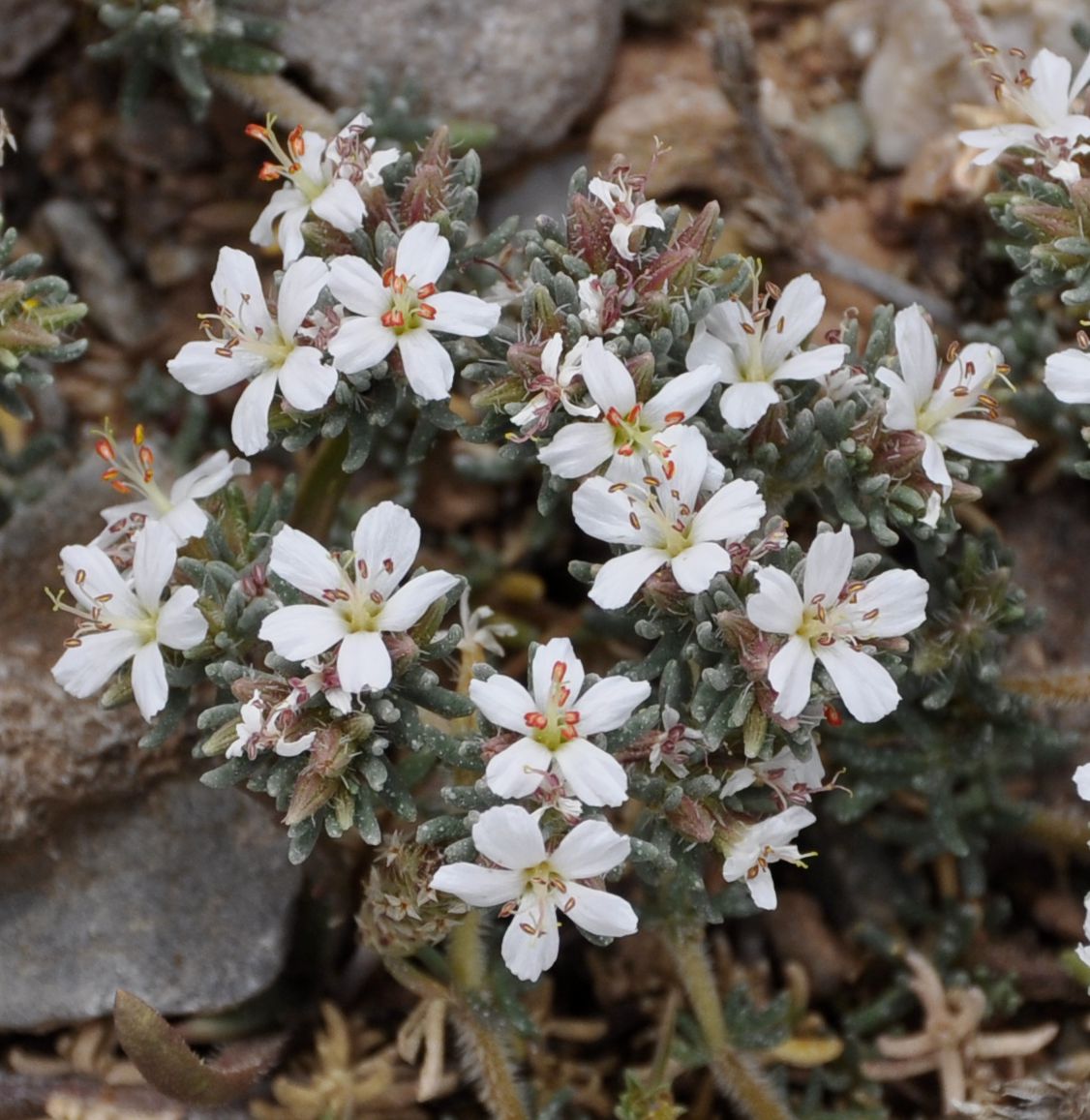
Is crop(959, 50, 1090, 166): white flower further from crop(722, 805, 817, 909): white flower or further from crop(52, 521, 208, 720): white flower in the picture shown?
crop(52, 521, 208, 720): white flower

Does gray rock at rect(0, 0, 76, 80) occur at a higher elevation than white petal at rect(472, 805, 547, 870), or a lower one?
higher

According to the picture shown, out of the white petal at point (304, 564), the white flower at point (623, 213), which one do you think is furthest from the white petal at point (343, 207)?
the white petal at point (304, 564)

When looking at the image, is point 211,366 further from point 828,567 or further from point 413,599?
point 828,567

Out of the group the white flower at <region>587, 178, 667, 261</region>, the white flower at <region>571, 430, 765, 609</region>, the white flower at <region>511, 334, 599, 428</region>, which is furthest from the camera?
the white flower at <region>587, 178, 667, 261</region>

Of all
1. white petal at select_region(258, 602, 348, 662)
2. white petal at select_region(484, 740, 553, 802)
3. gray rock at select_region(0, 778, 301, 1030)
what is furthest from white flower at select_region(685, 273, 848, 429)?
gray rock at select_region(0, 778, 301, 1030)

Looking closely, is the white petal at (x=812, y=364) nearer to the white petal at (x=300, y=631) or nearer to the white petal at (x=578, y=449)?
the white petal at (x=578, y=449)

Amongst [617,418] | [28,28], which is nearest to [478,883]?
[617,418]

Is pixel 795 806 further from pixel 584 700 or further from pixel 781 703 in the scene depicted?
pixel 584 700

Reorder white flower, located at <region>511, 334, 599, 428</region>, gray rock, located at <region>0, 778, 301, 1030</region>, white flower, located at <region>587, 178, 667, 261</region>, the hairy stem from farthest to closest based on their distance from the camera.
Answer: gray rock, located at <region>0, 778, 301, 1030</region>, the hairy stem, white flower, located at <region>587, 178, 667, 261</region>, white flower, located at <region>511, 334, 599, 428</region>
